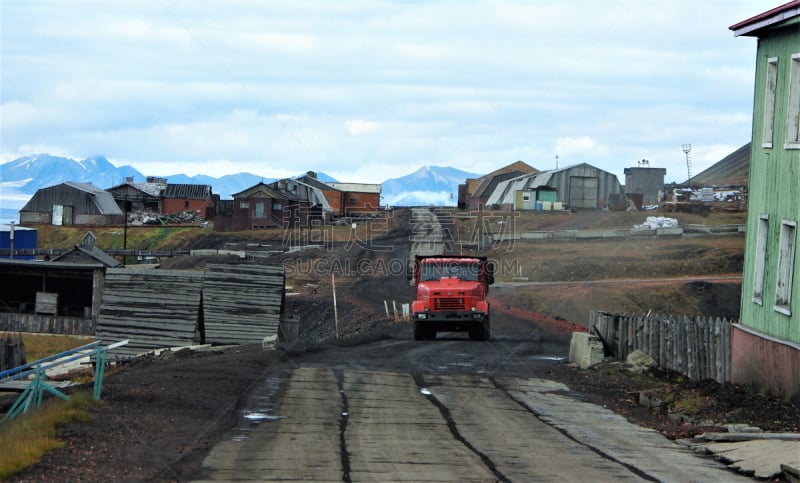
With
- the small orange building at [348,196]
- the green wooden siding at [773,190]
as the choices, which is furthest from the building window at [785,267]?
the small orange building at [348,196]

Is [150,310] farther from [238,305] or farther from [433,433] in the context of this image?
[433,433]

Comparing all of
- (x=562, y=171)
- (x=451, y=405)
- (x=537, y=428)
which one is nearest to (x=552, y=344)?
(x=451, y=405)

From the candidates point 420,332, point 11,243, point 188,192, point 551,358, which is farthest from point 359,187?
point 551,358

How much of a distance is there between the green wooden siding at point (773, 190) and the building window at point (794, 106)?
0.17 m

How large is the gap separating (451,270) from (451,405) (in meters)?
15.6

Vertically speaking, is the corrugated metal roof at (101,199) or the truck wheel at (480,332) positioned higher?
the corrugated metal roof at (101,199)

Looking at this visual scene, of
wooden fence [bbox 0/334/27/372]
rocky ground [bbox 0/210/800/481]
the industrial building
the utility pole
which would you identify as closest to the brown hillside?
the industrial building

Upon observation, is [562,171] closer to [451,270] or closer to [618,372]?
[451,270]

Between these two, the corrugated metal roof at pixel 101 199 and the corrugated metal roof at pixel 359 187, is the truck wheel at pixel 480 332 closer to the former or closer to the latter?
the corrugated metal roof at pixel 101 199

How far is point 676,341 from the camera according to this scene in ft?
76.2

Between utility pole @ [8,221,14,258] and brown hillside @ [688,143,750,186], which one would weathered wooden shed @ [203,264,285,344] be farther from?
brown hillside @ [688,143,750,186]

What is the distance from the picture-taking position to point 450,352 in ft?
99.7

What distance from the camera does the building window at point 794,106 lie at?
20.5 metres

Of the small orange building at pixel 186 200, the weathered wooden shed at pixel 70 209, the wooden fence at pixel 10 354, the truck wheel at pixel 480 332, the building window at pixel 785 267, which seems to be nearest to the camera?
the building window at pixel 785 267
